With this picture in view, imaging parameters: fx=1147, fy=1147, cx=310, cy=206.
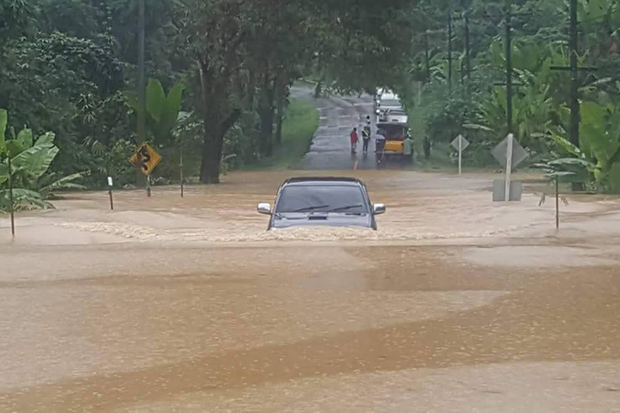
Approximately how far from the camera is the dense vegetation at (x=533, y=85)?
30.8 m

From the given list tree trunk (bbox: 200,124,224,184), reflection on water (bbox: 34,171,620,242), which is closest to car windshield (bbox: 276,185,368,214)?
reflection on water (bbox: 34,171,620,242)

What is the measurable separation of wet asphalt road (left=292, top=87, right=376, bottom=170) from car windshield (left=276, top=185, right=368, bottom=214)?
118ft

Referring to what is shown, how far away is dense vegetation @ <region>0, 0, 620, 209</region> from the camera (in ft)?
108

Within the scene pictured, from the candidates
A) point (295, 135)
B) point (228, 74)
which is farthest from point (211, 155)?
point (295, 135)

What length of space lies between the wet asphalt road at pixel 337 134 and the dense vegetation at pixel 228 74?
14.2 ft

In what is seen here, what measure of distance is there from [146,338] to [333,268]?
14.5ft

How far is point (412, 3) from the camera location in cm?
3466

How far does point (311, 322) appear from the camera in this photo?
10156mm

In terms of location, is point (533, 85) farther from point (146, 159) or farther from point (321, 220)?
point (321, 220)

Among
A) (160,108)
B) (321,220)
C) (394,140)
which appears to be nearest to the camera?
(321,220)

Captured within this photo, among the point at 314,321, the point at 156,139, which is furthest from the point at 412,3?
the point at 314,321

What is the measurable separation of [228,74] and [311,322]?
91.4 ft

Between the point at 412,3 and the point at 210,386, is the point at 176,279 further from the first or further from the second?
A: the point at 412,3

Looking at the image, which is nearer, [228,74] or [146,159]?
[146,159]
